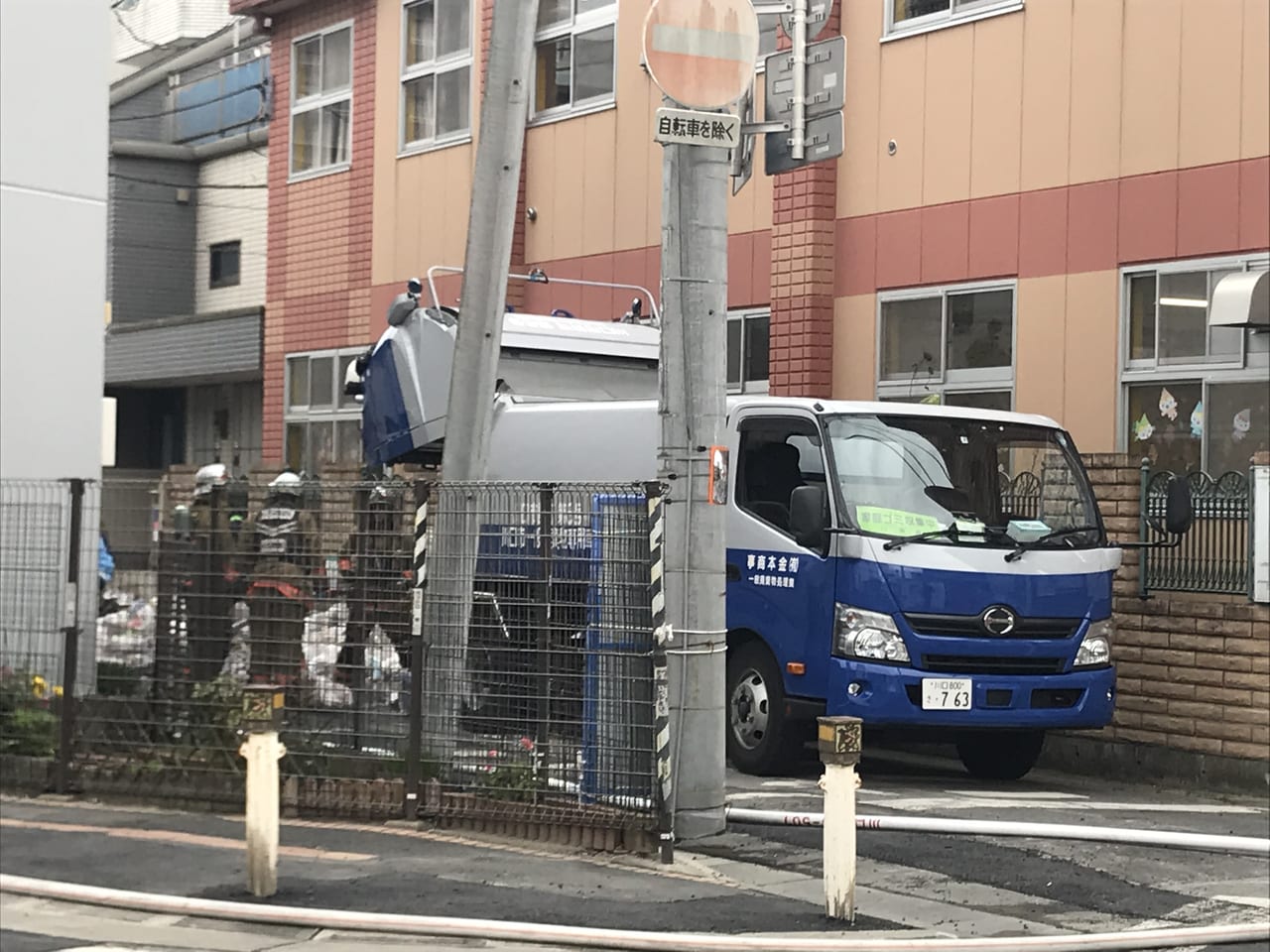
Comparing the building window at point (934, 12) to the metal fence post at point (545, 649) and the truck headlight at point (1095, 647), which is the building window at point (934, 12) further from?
the metal fence post at point (545, 649)

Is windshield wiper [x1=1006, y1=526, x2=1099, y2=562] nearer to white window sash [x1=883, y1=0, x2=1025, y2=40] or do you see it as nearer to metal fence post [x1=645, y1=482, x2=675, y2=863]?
metal fence post [x1=645, y1=482, x2=675, y2=863]

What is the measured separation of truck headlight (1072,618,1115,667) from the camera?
38.3ft

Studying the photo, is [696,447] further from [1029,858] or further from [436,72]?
[436,72]

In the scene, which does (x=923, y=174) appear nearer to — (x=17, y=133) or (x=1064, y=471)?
(x=1064, y=471)

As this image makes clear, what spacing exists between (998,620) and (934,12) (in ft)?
21.9

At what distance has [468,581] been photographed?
9.90 metres

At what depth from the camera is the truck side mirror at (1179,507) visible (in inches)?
460


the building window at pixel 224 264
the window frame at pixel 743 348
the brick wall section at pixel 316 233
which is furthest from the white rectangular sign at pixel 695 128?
the building window at pixel 224 264

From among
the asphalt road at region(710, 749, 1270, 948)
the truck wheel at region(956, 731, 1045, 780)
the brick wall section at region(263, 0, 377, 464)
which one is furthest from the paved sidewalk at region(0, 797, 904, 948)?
the brick wall section at region(263, 0, 377, 464)

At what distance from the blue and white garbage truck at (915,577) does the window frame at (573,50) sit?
754 centimetres

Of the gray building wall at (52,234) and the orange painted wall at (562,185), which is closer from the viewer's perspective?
the gray building wall at (52,234)

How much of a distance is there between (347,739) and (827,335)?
7.88 m

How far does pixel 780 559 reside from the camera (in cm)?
1176

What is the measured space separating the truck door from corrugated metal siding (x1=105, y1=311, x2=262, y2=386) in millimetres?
17991
